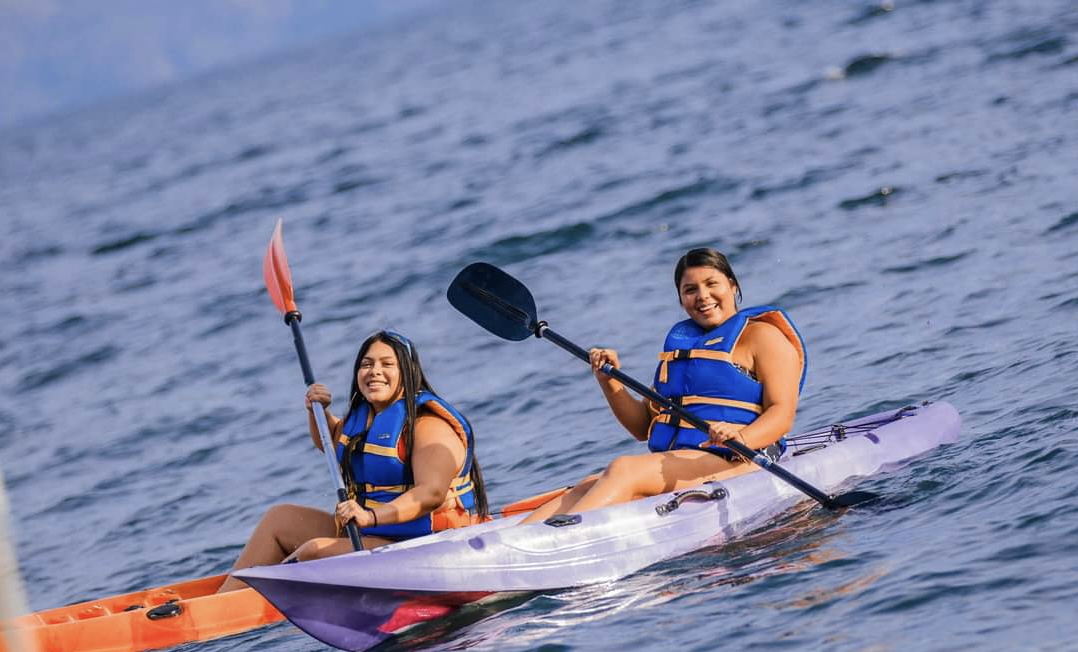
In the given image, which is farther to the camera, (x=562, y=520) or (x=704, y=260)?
(x=704, y=260)

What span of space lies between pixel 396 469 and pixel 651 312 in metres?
4.71

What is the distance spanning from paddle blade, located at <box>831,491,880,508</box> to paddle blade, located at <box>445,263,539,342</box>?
147cm

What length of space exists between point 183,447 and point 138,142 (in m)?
36.6

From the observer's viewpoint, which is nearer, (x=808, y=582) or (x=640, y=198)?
(x=808, y=582)

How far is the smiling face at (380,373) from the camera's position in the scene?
5.82 metres

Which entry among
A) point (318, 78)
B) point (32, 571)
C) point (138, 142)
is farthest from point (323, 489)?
point (318, 78)

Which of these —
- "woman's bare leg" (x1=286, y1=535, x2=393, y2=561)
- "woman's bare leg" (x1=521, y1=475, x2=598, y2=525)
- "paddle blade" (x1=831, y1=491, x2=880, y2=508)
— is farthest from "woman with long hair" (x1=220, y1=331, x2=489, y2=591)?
"paddle blade" (x1=831, y1=491, x2=880, y2=508)

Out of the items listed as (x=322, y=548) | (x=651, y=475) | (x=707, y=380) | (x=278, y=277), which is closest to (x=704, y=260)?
(x=707, y=380)

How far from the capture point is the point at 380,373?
5.82 meters

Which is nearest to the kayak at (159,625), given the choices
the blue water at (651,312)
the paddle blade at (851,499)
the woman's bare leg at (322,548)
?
the blue water at (651,312)

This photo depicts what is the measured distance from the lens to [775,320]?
5.96 metres

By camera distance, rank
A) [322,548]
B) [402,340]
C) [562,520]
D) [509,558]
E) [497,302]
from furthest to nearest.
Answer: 1. [497,302]
2. [402,340]
3. [322,548]
4. [562,520]
5. [509,558]

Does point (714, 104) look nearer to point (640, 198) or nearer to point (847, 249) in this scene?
point (640, 198)

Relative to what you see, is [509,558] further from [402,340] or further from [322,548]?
[402,340]
